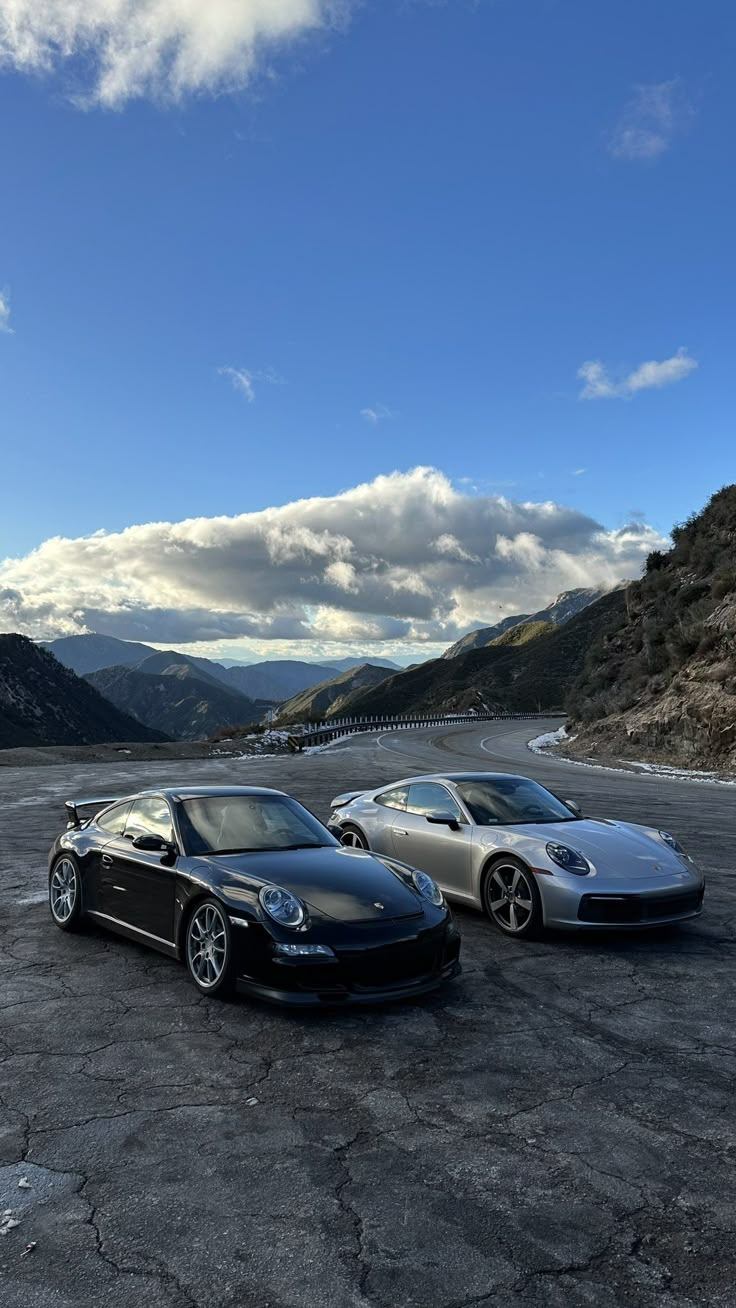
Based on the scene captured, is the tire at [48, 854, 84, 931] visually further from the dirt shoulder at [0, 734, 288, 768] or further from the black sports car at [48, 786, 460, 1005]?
the dirt shoulder at [0, 734, 288, 768]

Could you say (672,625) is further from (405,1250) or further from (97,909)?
(405,1250)

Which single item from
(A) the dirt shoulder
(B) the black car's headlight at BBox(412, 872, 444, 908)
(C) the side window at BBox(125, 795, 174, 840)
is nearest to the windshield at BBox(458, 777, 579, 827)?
(B) the black car's headlight at BBox(412, 872, 444, 908)

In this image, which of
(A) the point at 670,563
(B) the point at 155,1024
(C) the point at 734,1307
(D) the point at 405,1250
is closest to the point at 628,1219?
(C) the point at 734,1307

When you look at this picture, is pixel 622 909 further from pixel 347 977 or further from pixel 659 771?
pixel 659 771

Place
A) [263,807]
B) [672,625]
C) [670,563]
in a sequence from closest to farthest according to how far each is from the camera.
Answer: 1. [263,807]
2. [672,625]
3. [670,563]

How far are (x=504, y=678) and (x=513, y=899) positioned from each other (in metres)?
127

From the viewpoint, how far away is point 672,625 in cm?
3353

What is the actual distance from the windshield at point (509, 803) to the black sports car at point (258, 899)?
1.77 metres

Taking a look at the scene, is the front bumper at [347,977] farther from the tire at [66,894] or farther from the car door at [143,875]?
the tire at [66,894]

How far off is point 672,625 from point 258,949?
3093 cm

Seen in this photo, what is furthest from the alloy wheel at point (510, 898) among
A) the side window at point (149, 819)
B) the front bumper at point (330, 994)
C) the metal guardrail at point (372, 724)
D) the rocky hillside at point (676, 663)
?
the metal guardrail at point (372, 724)

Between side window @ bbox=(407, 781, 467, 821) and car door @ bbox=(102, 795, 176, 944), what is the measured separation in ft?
8.92

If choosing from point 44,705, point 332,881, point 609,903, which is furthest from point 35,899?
point 44,705

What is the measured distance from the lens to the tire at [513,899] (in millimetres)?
7074
